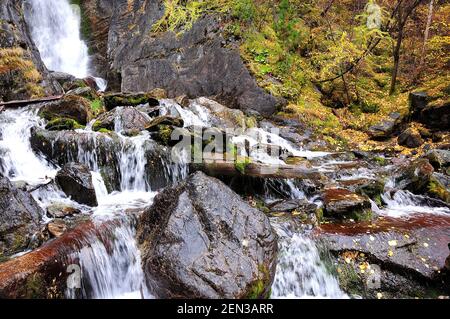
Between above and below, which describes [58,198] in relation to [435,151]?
below

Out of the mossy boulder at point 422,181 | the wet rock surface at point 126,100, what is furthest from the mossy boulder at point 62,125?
the mossy boulder at point 422,181

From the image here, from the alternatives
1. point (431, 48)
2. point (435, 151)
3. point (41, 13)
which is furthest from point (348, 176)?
point (41, 13)

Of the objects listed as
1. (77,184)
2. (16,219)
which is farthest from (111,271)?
(77,184)

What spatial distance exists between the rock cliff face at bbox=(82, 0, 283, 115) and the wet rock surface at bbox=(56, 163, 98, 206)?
7.96m

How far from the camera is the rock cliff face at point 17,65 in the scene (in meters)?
11.9

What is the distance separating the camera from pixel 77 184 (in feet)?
21.1

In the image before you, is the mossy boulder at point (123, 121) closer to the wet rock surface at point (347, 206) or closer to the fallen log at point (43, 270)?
the fallen log at point (43, 270)

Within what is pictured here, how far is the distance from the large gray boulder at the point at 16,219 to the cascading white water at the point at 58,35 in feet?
48.1

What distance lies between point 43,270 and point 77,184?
9.35 feet

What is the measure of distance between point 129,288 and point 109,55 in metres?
16.7

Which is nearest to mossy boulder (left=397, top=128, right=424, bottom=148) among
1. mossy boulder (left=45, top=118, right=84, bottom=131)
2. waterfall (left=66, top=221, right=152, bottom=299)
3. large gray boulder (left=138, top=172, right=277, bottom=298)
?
large gray boulder (left=138, top=172, right=277, bottom=298)

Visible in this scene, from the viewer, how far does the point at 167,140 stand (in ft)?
26.8

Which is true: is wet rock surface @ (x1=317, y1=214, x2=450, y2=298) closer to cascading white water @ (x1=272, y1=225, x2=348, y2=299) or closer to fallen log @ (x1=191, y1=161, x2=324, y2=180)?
cascading white water @ (x1=272, y1=225, x2=348, y2=299)
